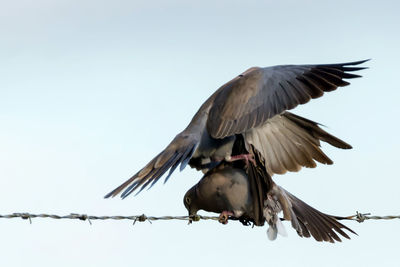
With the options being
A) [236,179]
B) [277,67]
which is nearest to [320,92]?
[277,67]

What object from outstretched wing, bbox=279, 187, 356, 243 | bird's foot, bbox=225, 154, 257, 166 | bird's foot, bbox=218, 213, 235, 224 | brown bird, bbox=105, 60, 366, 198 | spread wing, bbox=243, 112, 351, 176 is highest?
brown bird, bbox=105, 60, 366, 198

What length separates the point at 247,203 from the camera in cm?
675

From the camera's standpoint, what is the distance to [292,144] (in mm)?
7727

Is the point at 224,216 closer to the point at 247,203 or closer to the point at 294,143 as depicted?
the point at 247,203

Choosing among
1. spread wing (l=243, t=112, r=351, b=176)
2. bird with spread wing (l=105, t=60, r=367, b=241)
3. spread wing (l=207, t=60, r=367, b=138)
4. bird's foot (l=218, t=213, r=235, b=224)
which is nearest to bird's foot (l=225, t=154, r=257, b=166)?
bird with spread wing (l=105, t=60, r=367, b=241)

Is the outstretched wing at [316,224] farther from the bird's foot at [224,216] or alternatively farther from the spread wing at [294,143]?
the bird's foot at [224,216]

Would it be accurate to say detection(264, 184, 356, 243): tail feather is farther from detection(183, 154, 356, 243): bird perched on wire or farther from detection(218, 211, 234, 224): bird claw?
detection(218, 211, 234, 224): bird claw

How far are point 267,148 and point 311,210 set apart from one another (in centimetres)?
70

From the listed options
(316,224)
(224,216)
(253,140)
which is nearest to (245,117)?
(253,140)

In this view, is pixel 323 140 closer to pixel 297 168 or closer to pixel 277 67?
pixel 297 168

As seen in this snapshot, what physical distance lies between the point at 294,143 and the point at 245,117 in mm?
1021

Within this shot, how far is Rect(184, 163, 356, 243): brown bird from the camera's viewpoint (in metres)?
6.74

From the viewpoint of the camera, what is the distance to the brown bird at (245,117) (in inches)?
263

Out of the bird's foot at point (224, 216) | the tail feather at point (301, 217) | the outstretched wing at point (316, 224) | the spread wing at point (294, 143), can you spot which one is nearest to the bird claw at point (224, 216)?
the bird's foot at point (224, 216)
